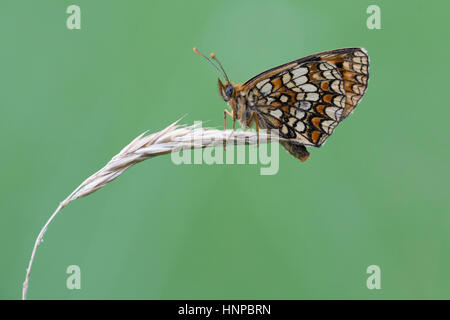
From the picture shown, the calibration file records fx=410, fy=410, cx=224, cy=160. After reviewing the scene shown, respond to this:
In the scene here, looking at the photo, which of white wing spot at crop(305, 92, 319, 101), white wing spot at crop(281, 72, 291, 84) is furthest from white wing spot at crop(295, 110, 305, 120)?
white wing spot at crop(281, 72, 291, 84)

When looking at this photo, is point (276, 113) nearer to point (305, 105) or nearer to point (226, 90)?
point (305, 105)

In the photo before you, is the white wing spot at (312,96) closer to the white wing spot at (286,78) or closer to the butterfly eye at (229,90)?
the white wing spot at (286,78)

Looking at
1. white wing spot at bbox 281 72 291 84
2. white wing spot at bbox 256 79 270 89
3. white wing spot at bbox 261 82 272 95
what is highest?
white wing spot at bbox 281 72 291 84

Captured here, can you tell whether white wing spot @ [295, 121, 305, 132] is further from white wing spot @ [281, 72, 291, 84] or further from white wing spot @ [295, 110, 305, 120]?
white wing spot @ [281, 72, 291, 84]

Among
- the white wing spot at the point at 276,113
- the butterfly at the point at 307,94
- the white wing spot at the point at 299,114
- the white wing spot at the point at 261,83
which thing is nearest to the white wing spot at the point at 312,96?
the butterfly at the point at 307,94

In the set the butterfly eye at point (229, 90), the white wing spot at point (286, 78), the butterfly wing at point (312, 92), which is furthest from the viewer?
the butterfly eye at point (229, 90)

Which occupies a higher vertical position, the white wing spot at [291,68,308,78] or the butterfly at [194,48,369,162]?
the white wing spot at [291,68,308,78]

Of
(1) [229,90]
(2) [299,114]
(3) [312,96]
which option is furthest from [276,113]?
(1) [229,90]

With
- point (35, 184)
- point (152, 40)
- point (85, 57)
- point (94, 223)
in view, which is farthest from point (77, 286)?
point (152, 40)
